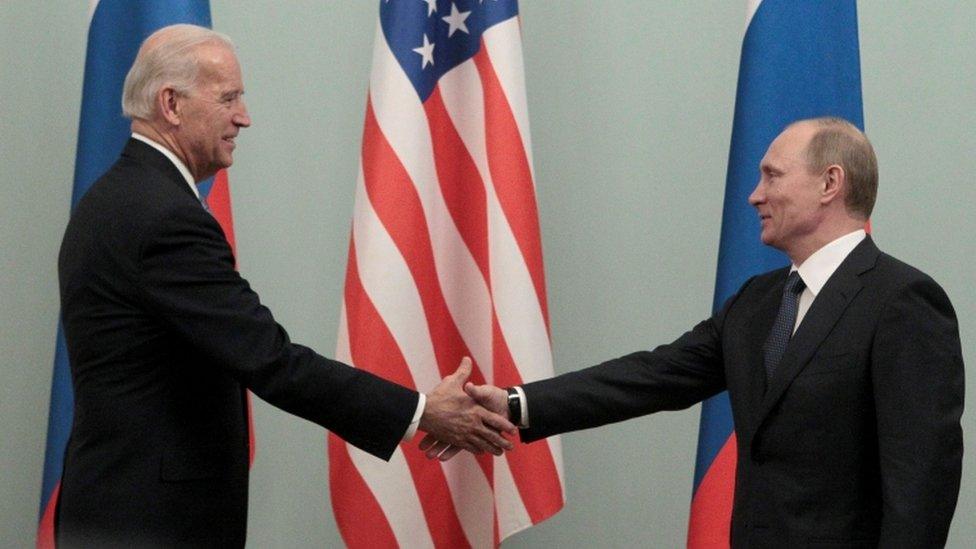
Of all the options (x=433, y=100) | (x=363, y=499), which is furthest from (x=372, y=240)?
(x=363, y=499)

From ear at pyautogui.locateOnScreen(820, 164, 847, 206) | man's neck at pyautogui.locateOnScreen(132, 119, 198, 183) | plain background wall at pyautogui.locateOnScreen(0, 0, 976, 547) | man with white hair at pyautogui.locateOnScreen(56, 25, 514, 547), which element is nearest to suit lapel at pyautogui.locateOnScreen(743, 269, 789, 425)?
ear at pyautogui.locateOnScreen(820, 164, 847, 206)

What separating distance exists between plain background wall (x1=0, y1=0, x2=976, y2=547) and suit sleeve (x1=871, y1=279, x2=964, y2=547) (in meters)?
1.55

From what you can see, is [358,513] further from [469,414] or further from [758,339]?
[758,339]

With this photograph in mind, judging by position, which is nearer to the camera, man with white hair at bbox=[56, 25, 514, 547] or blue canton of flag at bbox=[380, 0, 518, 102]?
man with white hair at bbox=[56, 25, 514, 547]

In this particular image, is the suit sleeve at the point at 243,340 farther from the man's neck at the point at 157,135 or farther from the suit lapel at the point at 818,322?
Answer: the suit lapel at the point at 818,322

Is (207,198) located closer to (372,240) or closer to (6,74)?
(372,240)

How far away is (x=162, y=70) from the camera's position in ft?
7.90

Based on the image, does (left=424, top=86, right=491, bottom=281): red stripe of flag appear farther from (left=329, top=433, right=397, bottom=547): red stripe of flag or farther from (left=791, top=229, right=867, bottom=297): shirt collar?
(left=791, top=229, right=867, bottom=297): shirt collar

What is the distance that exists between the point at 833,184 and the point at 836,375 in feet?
1.25

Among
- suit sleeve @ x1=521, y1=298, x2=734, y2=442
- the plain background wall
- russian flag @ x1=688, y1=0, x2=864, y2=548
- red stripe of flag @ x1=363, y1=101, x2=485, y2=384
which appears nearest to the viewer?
suit sleeve @ x1=521, y1=298, x2=734, y2=442

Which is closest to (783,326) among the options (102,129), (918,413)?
(918,413)

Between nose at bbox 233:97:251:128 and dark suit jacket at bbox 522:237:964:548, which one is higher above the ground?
nose at bbox 233:97:251:128

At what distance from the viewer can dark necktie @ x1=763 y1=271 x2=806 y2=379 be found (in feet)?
7.64

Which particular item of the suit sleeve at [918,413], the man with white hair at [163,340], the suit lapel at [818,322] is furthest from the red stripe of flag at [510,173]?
the suit sleeve at [918,413]
